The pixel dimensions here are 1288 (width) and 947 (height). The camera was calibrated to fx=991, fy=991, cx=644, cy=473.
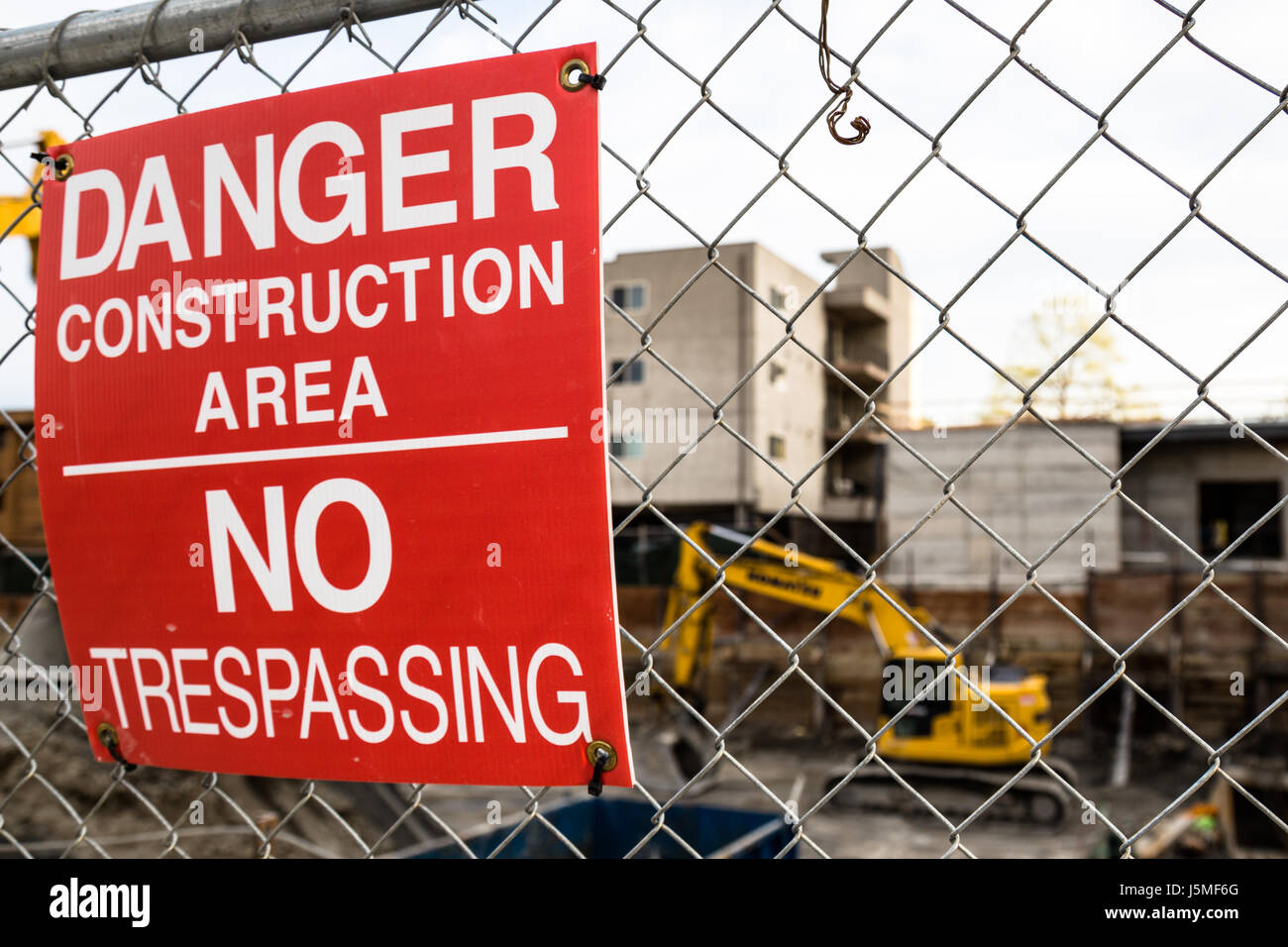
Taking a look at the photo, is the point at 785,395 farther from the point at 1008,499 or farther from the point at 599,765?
the point at 599,765

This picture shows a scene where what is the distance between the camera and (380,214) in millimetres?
1215

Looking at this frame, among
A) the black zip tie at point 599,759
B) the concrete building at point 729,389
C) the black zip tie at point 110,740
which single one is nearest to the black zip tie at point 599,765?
the black zip tie at point 599,759

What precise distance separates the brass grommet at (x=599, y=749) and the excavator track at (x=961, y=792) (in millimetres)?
9791

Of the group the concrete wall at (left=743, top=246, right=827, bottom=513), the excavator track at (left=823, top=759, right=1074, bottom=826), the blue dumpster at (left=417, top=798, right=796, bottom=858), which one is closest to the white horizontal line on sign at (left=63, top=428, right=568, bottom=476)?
the blue dumpster at (left=417, top=798, right=796, bottom=858)

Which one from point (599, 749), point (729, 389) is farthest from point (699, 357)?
point (599, 749)

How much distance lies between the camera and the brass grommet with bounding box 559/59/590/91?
46.3 inches

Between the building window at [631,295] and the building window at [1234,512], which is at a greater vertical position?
the building window at [631,295]

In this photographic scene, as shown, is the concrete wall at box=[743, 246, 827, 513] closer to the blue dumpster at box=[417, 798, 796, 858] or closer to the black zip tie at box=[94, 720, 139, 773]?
the blue dumpster at box=[417, 798, 796, 858]

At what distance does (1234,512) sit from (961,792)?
601 inches

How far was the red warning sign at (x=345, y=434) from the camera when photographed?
115cm

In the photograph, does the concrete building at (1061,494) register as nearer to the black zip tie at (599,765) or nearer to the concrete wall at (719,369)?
the concrete wall at (719,369)

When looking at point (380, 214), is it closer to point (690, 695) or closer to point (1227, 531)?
point (690, 695)
